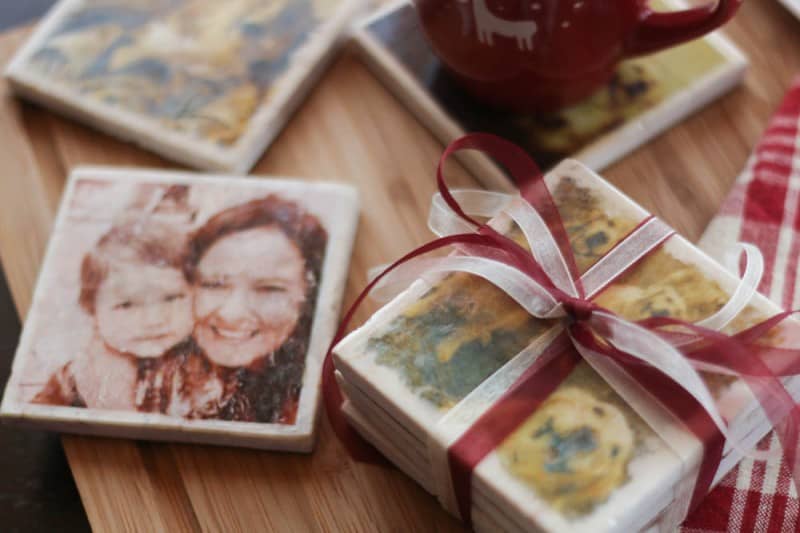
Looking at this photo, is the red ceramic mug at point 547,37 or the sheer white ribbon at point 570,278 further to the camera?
the red ceramic mug at point 547,37

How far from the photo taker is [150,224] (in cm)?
72

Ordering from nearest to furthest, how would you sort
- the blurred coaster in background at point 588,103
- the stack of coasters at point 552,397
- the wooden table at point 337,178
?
the stack of coasters at point 552,397, the wooden table at point 337,178, the blurred coaster in background at point 588,103

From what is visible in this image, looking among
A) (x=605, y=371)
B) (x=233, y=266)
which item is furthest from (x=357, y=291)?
(x=605, y=371)

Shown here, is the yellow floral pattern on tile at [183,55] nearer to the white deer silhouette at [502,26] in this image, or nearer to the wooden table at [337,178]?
the wooden table at [337,178]

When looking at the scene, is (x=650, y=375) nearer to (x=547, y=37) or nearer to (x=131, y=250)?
(x=547, y=37)

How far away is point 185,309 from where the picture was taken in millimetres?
680

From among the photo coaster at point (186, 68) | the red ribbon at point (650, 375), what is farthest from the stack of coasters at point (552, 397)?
the photo coaster at point (186, 68)

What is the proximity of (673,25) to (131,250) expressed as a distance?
1.32 feet

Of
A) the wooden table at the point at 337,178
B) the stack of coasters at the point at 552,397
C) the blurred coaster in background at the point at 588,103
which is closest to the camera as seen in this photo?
the stack of coasters at the point at 552,397

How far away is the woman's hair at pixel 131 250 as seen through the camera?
702 millimetres

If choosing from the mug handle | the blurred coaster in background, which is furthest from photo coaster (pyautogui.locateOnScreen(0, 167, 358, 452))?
the mug handle

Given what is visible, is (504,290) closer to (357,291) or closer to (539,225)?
(539,225)

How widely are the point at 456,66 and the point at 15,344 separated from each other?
385mm

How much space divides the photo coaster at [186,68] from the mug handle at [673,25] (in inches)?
9.8
